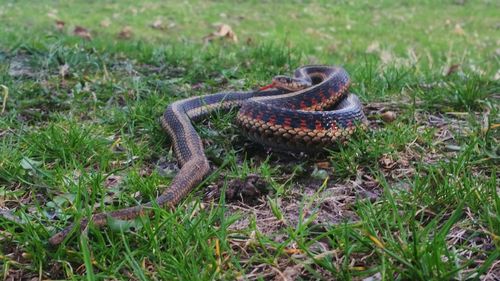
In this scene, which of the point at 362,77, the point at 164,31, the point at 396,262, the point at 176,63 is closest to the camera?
the point at 396,262

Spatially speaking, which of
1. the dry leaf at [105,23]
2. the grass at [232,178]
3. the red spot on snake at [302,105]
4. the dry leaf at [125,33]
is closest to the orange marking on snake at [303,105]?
the red spot on snake at [302,105]

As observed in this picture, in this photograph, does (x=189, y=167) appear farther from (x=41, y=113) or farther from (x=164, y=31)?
(x=164, y=31)

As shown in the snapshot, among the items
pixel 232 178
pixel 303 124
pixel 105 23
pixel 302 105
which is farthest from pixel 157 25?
pixel 232 178

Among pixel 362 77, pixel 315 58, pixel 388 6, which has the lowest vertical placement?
pixel 388 6

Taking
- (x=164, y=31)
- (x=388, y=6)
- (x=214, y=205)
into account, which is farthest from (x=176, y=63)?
(x=388, y=6)

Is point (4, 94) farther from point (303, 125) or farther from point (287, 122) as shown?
point (303, 125)

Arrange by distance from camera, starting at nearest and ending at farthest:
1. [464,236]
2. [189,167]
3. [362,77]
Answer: [464,236] < [189,167] < [362,77]

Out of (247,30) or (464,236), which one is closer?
(464,236)

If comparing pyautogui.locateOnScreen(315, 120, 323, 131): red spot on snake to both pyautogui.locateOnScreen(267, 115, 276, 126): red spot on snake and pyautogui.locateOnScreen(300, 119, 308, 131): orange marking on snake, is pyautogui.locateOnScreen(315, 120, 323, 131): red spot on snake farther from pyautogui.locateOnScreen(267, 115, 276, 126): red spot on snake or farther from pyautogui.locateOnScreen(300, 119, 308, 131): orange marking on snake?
pyautogui.locateOnScreen(267, 115, 276, 126): red spot on snake

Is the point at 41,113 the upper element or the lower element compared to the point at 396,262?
lower
